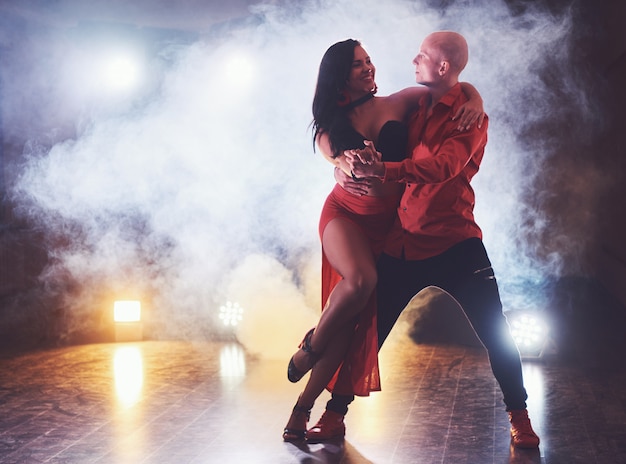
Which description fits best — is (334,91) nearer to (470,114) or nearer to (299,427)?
(470,114)

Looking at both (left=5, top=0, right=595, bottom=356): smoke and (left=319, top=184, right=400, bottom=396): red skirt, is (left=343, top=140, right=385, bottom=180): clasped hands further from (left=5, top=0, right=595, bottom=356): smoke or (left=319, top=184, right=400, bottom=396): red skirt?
(left=5, top=0, right=595, bottom=356): smoke

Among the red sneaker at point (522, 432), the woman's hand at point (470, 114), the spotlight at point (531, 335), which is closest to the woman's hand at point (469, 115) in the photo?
the woman's hand at point (470, 114)

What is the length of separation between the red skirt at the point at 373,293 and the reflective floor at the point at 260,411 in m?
0.23

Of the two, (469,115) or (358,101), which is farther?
(358,101)

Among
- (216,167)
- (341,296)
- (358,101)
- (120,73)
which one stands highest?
(120,73)

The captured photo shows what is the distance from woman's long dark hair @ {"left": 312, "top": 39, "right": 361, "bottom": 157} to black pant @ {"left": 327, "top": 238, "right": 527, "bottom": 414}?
0.51 meters

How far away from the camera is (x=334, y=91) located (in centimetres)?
330

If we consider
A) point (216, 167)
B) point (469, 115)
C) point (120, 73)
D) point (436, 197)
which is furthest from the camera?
point (120, 73)

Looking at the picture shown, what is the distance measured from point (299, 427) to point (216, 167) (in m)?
3.47

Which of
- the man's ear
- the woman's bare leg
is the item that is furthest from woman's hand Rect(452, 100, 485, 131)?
the woman's bare leg

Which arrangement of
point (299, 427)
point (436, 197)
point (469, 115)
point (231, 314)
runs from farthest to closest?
point (231, 314) < point (299, 427) < point (436, 197) < point (469, 115)

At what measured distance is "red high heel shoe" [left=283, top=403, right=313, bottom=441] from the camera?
11.3ft

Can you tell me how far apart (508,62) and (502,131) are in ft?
2.14

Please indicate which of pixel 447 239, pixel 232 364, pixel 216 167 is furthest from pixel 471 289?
pixel 216 167
